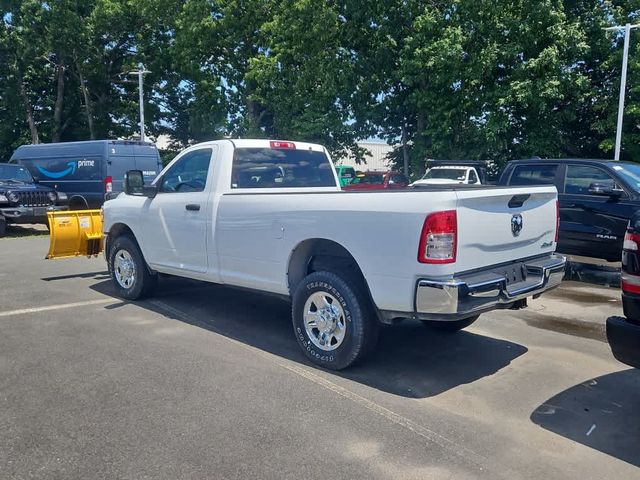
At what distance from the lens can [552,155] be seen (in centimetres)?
2261

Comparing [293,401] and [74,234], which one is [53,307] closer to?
[74,234]

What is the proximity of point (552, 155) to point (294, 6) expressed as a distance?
13.2 m

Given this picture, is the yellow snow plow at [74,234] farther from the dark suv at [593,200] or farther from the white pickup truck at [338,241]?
the dark suv at [593,200]

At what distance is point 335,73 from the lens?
25.1 m

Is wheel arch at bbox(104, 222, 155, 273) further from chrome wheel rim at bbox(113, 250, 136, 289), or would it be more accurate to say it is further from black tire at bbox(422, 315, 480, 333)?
black tire at bbox(422, 315, 480, 333)

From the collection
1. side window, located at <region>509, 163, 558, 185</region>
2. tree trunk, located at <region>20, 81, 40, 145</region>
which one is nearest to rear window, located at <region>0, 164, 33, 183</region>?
side window, located at <region>509, 163, 558, 185</region>

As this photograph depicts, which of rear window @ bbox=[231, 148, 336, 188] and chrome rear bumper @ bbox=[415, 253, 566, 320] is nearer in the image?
chrome rear bumper @ bbox=[415, 253, 566, 320]

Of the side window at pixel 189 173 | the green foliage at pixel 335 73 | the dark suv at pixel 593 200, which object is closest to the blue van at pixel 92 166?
the side window at pixel 189 173

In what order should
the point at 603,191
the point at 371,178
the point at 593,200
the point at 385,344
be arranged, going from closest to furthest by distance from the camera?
the point at 385,344, the point at 603,191, the point at 593,200, the point at 371,178

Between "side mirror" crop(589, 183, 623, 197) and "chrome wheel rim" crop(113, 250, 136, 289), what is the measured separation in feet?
20.7

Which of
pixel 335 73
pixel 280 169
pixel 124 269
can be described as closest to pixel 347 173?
pixel 335 73

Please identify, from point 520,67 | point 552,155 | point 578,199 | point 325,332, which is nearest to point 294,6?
point 520,67

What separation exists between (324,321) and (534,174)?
595 centimetres

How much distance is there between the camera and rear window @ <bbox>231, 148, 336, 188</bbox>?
5980 mm
